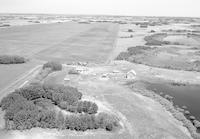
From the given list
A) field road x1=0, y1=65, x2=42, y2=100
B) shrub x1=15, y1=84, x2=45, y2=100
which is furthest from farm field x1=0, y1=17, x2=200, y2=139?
shrub x1=15, y1=84, x2=45, y2=100

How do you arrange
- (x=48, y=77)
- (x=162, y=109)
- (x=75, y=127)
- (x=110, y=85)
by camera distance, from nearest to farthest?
1. (x=75, y=127)
2. (x=162, y=109)
3. (x=110, y=85)
4. (x=48, y=77)

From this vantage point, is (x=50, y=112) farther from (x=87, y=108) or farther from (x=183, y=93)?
(x=183, y=93)

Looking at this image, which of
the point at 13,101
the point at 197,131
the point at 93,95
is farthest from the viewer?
the point at 93,95

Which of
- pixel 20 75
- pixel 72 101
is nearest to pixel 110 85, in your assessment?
pixel 72 101

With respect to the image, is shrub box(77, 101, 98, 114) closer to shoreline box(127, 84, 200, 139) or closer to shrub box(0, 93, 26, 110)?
shrub box(0, 93, 26, 110)

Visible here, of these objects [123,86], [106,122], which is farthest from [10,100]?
[123,86]

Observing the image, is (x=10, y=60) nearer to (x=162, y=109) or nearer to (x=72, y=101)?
(x=72, y=101)

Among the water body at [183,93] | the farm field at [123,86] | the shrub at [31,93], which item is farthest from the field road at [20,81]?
the water body at [183,93]
